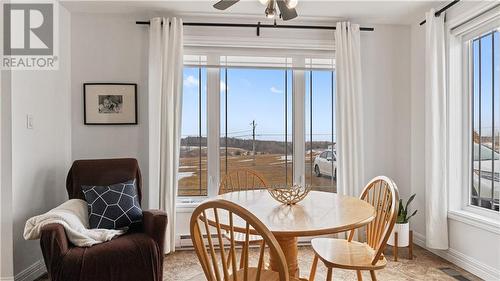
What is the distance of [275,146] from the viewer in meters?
3.59

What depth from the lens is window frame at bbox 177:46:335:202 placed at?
3.44 meters

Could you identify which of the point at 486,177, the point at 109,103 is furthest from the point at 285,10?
the point at 486,177

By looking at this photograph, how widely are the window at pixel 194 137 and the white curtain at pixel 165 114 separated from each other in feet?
0.80

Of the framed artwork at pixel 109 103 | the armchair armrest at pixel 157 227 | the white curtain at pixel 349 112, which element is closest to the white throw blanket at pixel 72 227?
the armchair armrest at pixel 157 227

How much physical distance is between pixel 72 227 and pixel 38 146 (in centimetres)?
99

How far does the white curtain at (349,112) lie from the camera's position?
3.35 meters

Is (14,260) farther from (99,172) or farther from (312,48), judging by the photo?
(312,48)

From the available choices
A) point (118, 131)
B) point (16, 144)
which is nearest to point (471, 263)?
point (118, 131)

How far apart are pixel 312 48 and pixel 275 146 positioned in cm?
113

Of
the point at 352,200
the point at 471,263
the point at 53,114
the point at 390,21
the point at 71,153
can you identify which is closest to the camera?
the point at 352,200

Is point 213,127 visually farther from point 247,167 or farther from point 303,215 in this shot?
point 303,215

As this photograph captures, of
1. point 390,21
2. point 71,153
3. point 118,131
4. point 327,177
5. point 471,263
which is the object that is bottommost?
point 471,263

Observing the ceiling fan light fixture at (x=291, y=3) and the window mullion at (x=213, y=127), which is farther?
the window mullion at (x=213, y=127)

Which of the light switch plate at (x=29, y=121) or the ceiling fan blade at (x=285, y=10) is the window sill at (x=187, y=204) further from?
the ceiling fan blade at (x=285, y=10)
